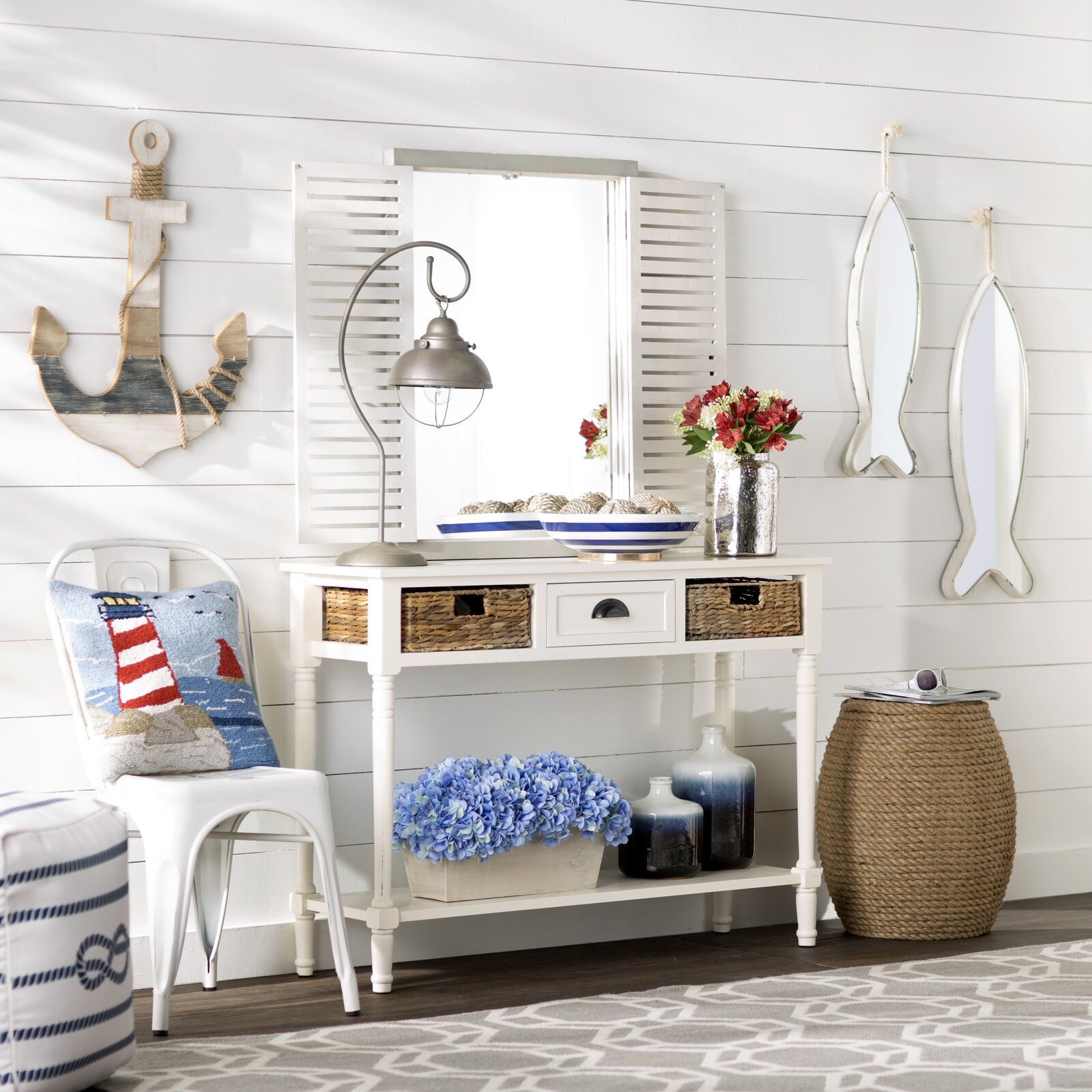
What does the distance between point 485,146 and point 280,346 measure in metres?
0.67

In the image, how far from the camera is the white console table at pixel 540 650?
288 cm

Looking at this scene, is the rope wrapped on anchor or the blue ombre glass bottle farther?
the blue ombre glass bottle

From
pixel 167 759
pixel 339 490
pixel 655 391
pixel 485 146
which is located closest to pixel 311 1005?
pixel 167 759

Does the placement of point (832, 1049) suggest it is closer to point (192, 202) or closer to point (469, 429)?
point (469, 429)

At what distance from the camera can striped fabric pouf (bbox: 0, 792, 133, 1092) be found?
85.8 inches

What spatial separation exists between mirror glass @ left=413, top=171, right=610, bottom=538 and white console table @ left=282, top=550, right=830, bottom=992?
0.25m

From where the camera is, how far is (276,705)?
3.23 metres

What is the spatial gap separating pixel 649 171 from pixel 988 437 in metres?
1.12

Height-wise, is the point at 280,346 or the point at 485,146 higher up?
the point at 485,146

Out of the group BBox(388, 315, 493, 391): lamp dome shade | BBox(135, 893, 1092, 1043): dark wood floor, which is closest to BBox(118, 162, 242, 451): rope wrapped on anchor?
BBox(388, 315, 493, 391): lamp dome shade

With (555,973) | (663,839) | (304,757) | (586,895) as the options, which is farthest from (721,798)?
(304,757)

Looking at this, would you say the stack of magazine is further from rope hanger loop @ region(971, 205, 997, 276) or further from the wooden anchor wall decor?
the wooden anchor wall decor

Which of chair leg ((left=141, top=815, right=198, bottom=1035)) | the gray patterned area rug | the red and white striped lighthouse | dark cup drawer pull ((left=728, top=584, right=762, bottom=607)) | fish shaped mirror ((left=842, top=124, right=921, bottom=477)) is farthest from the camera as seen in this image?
fish shaped mirror ((left=842, top=124, right=921, bottom=477))

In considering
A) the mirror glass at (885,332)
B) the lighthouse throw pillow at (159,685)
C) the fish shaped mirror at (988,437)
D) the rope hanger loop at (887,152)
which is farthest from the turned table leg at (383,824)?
the rope hanger loop at (887,152)
